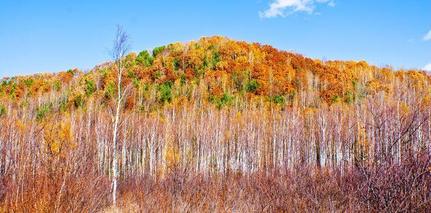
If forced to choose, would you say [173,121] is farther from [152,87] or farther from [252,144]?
[152,87]

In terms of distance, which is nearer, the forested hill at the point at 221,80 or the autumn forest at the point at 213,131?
the autumn forest at the point at 213,131

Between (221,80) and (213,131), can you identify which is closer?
(213,131)

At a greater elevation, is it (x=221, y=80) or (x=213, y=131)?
(x=221, y=80)

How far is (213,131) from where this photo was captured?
1684 inches

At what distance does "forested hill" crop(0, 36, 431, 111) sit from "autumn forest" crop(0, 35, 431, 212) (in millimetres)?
250

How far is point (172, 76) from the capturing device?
70.2m

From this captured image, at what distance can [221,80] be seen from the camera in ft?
223

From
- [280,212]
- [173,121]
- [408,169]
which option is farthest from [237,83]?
[408,169]

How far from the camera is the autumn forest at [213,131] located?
266 inches

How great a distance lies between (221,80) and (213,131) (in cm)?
2591

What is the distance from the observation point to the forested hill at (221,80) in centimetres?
6272

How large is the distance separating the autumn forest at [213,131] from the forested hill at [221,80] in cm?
25

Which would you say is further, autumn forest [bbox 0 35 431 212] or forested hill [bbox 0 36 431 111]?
forested hill [bbox 0 36 431 111]

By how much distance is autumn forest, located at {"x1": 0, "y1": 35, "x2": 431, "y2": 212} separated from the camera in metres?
6.75
